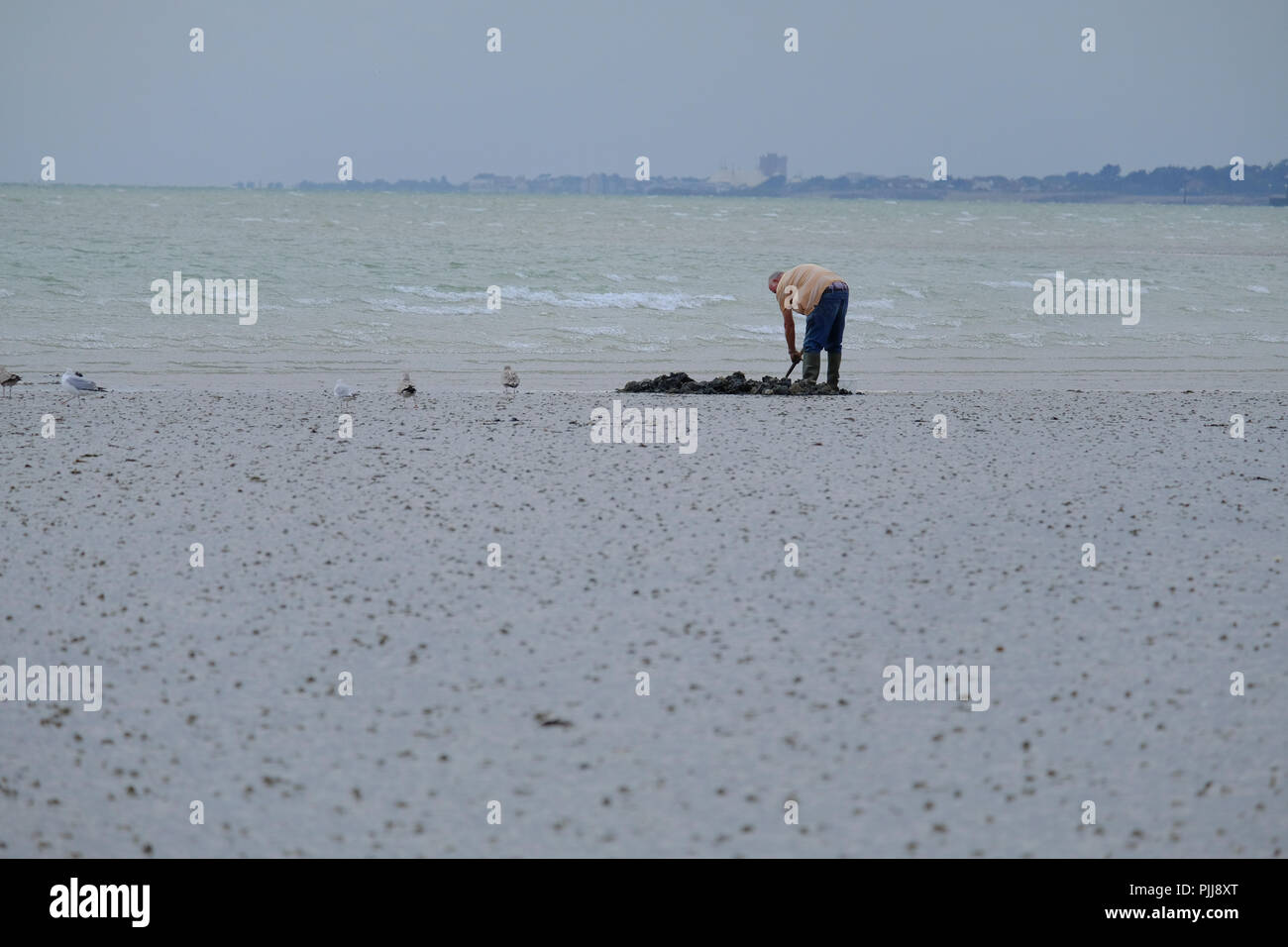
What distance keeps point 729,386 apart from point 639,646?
730 centimetres

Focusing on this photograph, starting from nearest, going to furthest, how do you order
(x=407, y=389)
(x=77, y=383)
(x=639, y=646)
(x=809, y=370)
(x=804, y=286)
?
1. (x=639, y=646)
2. (x=77, y=383)
3. (x=407, y=389)
4. (x=804, y=286)
5. (x=809, y=370)

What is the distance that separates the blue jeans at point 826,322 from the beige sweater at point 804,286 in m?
0.08

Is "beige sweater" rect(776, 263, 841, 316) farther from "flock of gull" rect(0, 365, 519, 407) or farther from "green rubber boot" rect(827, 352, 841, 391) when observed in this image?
"flock of gull" rect(0, 365, 519, 407)

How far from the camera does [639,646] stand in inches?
199

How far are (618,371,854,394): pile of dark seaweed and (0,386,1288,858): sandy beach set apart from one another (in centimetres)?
305

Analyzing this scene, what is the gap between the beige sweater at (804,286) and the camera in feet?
38.6

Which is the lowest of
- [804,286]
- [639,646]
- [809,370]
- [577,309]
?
[639,646]

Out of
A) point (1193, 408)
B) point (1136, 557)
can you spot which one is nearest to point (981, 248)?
point (1193, 408)

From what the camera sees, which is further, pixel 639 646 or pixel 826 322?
pixel 826 322

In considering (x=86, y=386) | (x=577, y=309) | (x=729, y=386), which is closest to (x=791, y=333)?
(x=729, y=386)

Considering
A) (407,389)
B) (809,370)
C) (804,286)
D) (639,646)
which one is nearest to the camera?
(639,646)

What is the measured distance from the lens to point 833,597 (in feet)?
18.5

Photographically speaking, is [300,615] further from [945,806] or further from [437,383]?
[437,383]

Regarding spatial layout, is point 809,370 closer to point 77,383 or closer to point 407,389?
point 407,389
